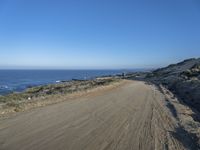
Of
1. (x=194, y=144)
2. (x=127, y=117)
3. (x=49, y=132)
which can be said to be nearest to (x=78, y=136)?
(x=49, y=132)

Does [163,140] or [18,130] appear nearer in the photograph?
[163,140]

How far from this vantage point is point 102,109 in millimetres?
22109

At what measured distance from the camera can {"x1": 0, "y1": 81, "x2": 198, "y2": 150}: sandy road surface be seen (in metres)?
11.8

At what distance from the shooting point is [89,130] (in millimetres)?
14523

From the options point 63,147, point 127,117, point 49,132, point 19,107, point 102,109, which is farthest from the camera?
point 102,109

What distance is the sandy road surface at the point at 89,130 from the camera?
1178 cm

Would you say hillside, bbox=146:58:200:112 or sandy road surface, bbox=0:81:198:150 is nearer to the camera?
sandy road surface, bbox=0:81:198:150

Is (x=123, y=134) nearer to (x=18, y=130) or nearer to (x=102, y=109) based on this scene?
(x=18, y=130)

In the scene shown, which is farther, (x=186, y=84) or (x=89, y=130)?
(x=186, y=84)

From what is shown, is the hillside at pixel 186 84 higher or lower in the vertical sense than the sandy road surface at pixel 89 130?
lower

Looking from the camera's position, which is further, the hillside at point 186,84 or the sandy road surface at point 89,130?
the hillside at point 186,84

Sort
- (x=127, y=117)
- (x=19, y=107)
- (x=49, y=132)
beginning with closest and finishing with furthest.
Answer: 1. (x=49, y=132)
2. (x=127, y=117)
3. (x=19, y=107)

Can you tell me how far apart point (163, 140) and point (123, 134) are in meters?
1.80

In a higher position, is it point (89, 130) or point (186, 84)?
point (89, 130)
